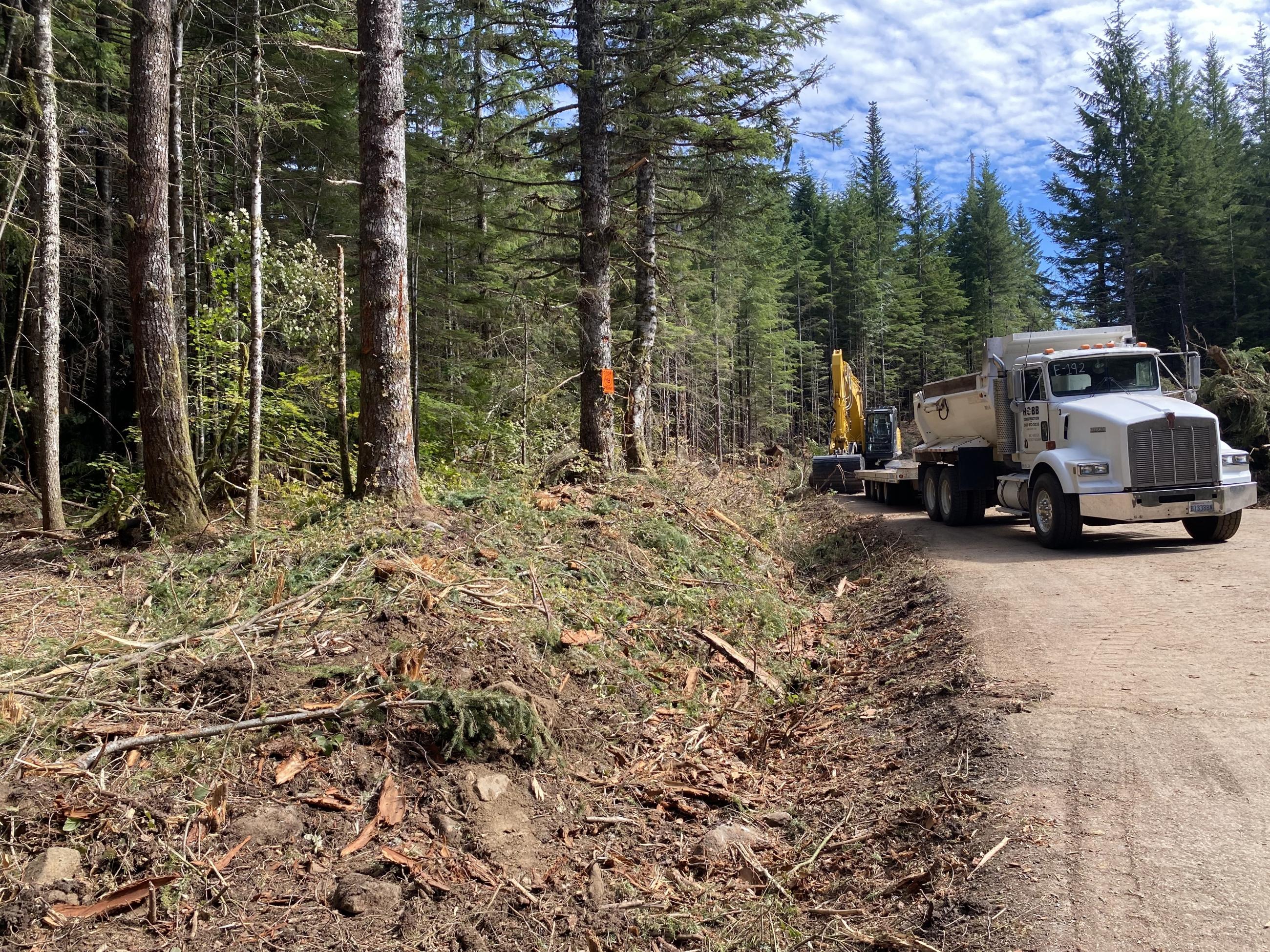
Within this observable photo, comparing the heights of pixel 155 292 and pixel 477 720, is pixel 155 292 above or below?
above

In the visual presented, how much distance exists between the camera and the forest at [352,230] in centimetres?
931

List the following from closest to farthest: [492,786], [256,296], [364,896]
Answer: [364,896]
[492,786]
[256,296]

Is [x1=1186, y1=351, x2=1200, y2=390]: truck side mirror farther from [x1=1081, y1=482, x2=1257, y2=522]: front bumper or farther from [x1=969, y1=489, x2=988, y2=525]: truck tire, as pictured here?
[x1=969, y1=489, x2=988, y2=525]: truck tire

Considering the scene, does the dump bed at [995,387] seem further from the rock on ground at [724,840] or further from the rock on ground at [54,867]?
the rock on ground at [54,867]

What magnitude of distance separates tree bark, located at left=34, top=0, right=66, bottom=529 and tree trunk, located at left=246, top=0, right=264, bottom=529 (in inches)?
107

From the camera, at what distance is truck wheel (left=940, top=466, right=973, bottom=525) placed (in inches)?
580

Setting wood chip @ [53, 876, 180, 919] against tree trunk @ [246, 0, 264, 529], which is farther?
tree trunk @ [246, 0, 264, 529]

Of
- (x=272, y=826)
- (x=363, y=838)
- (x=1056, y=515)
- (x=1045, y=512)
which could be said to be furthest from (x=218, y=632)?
(x=1045, y=512)

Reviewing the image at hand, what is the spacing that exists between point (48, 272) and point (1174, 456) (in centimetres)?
1527

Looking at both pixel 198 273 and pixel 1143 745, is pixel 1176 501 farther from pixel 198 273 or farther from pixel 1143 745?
pixel 198 273

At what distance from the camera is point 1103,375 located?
12.5 meters

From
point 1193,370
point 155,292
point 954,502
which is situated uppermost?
point 155,292

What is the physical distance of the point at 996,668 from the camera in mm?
6191

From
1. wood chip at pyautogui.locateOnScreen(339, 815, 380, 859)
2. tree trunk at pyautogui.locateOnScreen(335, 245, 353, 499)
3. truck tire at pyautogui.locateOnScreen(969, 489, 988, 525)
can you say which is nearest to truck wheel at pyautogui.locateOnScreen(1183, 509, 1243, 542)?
truck tire at pyautogui.locateOnScreen(969, 489, 988, 525)
